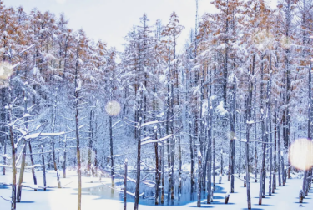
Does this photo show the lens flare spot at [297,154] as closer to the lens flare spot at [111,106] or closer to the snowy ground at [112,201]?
the snowy ground at [112,201]

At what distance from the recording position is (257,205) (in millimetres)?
18672

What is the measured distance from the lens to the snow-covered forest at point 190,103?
19266mm

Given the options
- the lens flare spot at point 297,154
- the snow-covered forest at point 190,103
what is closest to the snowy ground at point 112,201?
the snow-covered forest at point 190,103

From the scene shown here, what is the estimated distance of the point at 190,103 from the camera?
3394cm

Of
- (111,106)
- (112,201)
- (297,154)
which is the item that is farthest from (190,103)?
(112,201)

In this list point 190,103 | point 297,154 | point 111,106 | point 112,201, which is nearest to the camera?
point 112,201

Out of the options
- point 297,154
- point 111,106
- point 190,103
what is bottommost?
point 297,154

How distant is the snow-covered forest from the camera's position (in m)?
19.3

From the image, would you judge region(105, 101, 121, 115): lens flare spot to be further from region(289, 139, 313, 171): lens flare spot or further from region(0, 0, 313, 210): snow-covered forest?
region(289, 139, 313, 171): lens flare spot

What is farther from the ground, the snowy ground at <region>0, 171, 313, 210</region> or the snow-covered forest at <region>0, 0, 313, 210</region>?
the snow-covered forest at <region>0, 0, 313, 210</region>

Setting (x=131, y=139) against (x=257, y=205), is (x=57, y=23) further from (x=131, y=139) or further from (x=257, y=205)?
(x=257, y=205)

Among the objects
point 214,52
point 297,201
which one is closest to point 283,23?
point 214,52

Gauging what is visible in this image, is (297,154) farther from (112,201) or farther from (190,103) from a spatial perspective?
(112,201)

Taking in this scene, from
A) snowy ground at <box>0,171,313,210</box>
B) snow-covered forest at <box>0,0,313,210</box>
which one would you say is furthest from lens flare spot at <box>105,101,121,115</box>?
snowy ground at <box>0,171,313,210</box>
